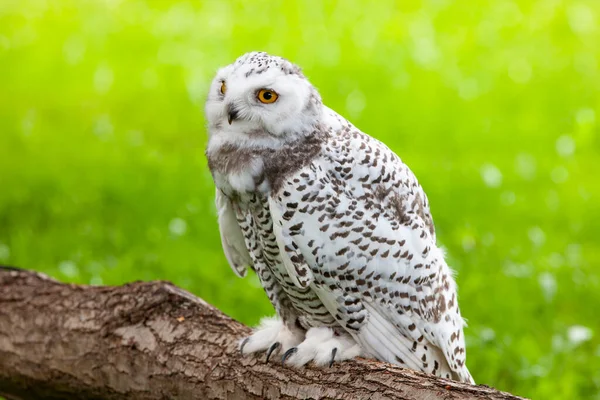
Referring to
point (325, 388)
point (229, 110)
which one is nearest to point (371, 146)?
point (229, 110)

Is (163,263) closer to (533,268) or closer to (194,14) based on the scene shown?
(533,268)

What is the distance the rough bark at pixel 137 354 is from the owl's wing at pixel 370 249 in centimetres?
20

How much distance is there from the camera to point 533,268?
5.54 metres

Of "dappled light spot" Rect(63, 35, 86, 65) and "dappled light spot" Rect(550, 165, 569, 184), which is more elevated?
"dappled light spot" Rect(63, 35, 86, 65)

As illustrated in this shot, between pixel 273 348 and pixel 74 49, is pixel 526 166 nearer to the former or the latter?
pixel 273 348

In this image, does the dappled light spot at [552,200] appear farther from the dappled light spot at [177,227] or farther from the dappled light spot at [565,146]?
the dappled light spot at [177,227]

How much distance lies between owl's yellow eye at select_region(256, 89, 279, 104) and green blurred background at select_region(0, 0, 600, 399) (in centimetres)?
65

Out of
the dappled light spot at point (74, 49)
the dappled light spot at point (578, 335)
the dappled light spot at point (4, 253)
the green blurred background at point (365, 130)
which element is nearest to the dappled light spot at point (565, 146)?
the green blurred background at point (365, 130)

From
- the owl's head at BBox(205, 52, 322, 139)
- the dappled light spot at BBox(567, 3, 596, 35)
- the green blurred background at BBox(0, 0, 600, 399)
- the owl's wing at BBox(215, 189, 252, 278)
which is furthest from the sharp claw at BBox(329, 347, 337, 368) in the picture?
the dappled light spot at BBox(567, 3, 596, 35)

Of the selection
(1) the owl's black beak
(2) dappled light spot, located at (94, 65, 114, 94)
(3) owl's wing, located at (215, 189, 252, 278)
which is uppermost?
(2) dappled light spot, located at (94, 65, 114, 94)

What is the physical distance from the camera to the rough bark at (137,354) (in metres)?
3.07

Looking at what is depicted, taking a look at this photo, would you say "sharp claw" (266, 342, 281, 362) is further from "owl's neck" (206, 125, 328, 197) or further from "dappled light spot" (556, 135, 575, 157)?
"dappled light spot" (556, 135, 575, 157)

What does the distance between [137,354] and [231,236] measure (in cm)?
66

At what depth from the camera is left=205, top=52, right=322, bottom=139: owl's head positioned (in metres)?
2.87
